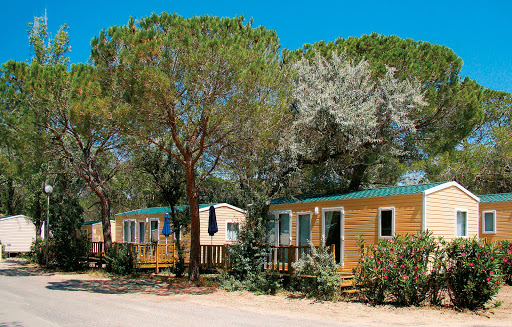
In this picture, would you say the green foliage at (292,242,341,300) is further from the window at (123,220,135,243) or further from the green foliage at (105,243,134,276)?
the window at (123,220,135,243)

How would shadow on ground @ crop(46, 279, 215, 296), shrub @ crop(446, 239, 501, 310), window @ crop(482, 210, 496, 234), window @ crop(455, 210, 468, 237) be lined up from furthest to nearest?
window @ crop(482, 210, 496, 234) → window @ crop(455, 210, 468, 237) → shadow on ground @ crop(46, 279, 215, 296) → shrub @ crop(446, 239, 501, 310)

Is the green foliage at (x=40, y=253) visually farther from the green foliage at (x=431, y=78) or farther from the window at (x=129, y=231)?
the green foliage at (x=431, y=78)

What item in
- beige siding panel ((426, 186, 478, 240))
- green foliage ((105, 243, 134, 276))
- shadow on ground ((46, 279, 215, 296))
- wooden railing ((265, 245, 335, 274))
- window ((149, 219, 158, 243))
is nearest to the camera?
beige siding panel ((426, 186, 478, 240))

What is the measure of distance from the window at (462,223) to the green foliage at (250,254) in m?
4.91

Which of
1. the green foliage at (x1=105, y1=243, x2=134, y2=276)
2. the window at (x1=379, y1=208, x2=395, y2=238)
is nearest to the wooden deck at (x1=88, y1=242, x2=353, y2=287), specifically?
the green foliage at (x1=105, y1=243, x2=134, y2=276)

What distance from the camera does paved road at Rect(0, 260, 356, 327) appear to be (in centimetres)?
768

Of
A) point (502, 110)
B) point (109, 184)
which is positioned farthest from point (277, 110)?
point (502, 110)

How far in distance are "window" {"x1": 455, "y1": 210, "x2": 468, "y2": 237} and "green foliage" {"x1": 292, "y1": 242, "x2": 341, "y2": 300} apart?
374 centimetres

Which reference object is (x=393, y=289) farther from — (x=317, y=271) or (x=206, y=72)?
(x=206, y=72)

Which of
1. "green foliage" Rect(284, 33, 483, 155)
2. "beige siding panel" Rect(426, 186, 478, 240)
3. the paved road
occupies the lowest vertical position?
the paved road

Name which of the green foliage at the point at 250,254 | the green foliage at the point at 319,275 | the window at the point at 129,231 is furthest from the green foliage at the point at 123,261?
the green foliage at the point at 319,275

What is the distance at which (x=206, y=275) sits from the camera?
15922mm

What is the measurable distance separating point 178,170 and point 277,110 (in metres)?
6.23

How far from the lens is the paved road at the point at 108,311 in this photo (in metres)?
7.68
